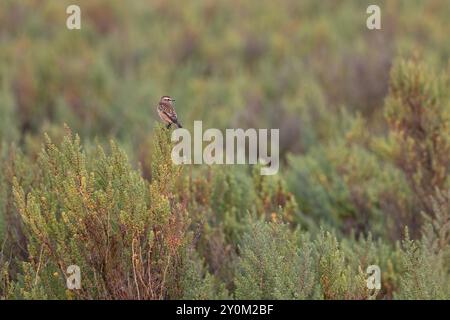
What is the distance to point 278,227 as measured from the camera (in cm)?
365

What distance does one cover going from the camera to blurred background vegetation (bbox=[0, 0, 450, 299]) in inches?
153

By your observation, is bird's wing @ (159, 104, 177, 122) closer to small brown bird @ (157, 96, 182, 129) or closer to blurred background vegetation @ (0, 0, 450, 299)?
small brown bird @ (157, 96, 182, 129)

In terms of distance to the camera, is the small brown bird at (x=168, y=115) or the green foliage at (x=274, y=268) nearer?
the green foliage at (x=274, y=268)

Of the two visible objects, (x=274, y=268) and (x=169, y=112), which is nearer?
(x=274, y=268)

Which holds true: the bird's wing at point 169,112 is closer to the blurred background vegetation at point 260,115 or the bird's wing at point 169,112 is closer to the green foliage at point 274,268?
the blurred background vegetation at point 260,115

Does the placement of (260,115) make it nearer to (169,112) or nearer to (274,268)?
(169,112)

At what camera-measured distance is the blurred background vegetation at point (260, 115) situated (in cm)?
389

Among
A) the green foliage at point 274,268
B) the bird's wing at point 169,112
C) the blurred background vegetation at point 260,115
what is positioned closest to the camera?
the green foliage at point 274,268

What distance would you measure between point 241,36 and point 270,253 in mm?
8487

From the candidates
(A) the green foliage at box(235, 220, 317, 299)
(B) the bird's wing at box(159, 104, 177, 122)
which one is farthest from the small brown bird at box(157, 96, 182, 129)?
(A) the green foliage at box(235, 220, 317, 299)

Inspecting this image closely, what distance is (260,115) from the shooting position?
8.70 metres

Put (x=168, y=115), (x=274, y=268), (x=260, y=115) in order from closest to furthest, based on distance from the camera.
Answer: (x=274, y=268)
(x=168, y=115)
(x=260, y=115)

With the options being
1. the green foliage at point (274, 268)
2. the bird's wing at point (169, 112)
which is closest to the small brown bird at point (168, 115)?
the bird's wing at point (169, 112)

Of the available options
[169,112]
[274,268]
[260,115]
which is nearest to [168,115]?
[169,112]
